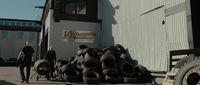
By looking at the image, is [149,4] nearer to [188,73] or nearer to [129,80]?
[129,80]

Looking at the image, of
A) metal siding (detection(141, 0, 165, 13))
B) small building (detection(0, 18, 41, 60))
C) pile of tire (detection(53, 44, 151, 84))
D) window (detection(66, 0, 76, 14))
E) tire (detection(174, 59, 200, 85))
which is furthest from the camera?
small building (detection(0, 18, 41, 60))

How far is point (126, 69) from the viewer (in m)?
14.3

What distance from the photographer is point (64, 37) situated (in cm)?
2116

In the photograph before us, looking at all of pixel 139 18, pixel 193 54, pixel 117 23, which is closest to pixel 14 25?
pixel 117 23

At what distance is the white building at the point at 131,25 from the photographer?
12.2 meters

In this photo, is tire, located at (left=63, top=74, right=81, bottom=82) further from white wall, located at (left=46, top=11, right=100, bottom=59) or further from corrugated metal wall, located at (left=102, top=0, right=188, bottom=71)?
white wall, located at (left=46, top=11, right=100, bottom=59)

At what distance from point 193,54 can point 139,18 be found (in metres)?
8.80

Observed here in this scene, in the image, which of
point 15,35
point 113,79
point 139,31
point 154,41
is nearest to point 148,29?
point 154,41

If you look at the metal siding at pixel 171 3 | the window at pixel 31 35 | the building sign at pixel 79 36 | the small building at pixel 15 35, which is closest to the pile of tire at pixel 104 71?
the metal siding at pixel 171 3

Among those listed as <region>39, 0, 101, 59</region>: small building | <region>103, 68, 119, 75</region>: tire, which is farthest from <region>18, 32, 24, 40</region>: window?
<region>103, 68, 119, 75</region>: tire

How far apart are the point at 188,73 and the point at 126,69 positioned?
8.14m

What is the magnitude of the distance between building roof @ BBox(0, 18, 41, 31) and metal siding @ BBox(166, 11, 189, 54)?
115ft

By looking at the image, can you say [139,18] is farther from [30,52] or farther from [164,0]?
[30,52]

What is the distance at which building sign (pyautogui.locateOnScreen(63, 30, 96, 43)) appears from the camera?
21250 millimetres
